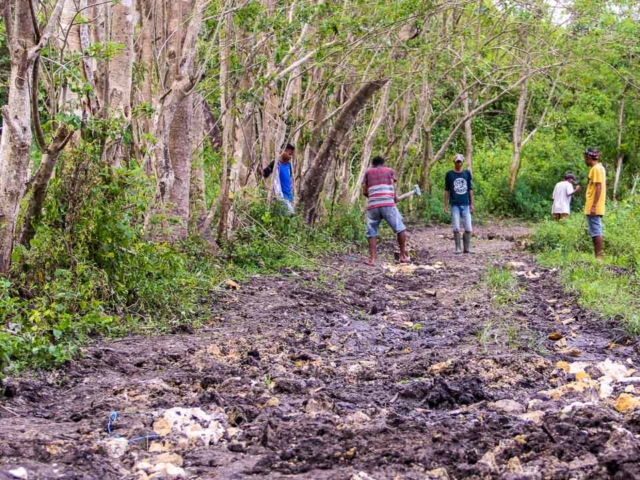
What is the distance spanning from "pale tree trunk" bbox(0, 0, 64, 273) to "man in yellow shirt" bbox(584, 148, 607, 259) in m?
7.55

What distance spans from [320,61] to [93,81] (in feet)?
14.8

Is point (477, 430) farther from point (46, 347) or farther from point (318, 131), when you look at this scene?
point (318, 131)

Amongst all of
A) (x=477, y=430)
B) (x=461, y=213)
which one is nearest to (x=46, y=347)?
(x=477, y=430)

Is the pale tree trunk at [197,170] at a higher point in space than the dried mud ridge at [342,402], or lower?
higher

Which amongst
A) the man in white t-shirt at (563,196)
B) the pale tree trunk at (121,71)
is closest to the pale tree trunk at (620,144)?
the man in white t-shirt at (563,196)

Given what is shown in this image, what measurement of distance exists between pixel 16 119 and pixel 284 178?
22.1ft

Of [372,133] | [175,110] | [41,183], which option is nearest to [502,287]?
[175,110]

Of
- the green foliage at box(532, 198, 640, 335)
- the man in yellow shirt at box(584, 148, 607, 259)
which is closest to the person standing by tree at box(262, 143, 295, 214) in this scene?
the green foliage at box(532, 198, 640, 335)

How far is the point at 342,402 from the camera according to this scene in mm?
4555

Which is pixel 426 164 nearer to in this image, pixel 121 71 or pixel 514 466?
pixel 121 71

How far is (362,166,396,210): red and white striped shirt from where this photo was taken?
11.7 meters

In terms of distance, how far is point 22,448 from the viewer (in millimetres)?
3537

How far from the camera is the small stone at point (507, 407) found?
4.20m

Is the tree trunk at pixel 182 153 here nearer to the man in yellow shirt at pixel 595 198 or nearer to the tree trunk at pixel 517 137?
the man in yellow shirt at pixel 595 198
